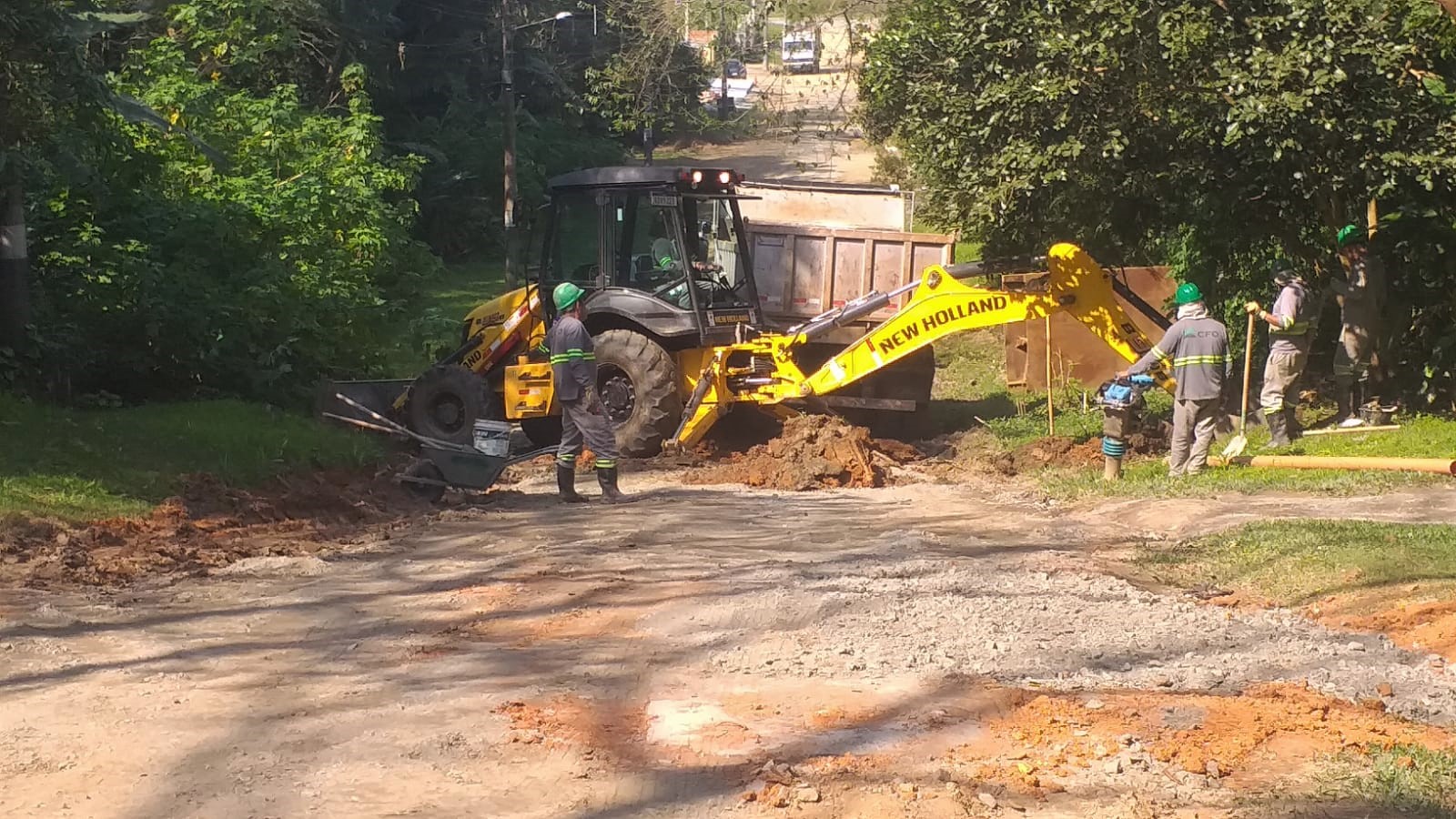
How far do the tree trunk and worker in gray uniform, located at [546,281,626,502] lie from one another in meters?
5.15

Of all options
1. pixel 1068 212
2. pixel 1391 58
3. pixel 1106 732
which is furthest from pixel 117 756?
pixel 1068 212

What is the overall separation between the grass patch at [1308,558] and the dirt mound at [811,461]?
440 centimetres

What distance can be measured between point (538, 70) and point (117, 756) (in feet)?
143

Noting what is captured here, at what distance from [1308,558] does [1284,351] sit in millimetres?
6094

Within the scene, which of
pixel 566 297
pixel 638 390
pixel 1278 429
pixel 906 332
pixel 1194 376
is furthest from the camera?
pixel 638 390

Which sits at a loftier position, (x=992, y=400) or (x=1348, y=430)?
(x=1348, y=430)

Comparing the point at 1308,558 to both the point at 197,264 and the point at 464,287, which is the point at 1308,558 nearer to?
the point at 197,264

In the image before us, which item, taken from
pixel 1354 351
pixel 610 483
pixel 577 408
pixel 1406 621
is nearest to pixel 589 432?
pixel 577 408

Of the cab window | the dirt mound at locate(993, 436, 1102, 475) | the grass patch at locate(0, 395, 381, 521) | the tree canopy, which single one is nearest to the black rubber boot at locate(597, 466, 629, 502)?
the grass patch at locate(0, 395, 381, 521)

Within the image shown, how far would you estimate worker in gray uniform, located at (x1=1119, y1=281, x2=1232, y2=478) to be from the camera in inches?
521

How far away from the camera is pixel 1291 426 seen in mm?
15570

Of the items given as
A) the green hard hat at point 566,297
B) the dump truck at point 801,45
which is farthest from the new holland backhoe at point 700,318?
the dump truck at point 801,45

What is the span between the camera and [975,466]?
15125 mm

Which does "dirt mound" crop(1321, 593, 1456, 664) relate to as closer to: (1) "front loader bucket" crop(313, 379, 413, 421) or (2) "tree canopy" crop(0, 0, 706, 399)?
(2) "tree canopy" crop(0, 0, 706, 399)
